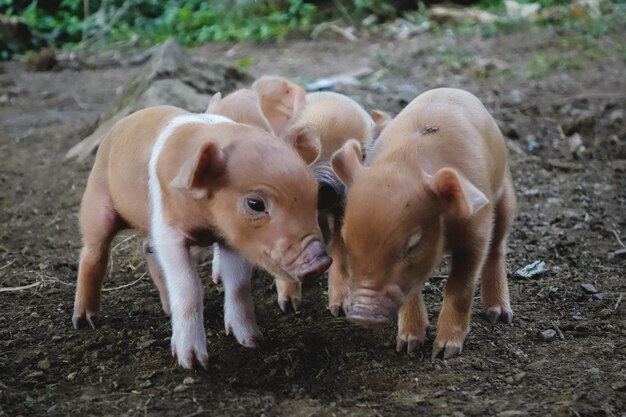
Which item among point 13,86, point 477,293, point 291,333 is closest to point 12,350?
point 291,333

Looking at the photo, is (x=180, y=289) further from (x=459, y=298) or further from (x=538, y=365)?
(x=538, y=365)

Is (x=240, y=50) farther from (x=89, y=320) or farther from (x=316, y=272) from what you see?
(x=316, y=272)

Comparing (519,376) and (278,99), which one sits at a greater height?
(278,99)

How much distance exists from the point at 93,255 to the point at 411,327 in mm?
1747

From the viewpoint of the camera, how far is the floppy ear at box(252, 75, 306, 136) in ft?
18.0

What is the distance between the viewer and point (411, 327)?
13.5 feet

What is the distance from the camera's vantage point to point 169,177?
3891mm

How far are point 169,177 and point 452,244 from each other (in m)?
1.37

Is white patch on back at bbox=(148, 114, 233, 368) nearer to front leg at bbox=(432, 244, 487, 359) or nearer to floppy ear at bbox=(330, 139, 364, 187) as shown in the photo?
floppy ear at bbox=(330, 139, 364, 187)

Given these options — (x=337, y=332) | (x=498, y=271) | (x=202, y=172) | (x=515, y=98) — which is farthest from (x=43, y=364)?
(x=515, y=98)

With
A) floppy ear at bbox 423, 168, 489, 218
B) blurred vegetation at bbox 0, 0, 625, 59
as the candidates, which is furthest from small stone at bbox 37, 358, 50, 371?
blurred vegetation at bbox 0, 0, 625, 59

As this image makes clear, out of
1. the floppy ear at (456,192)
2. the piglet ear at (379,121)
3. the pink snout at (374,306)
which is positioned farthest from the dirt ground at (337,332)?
the piglet ear at (379,121)

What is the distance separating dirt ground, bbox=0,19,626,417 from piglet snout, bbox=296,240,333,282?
0.54 meters

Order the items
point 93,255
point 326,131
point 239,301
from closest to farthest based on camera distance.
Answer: point 239,301 < point 93,255 < point 326,131
